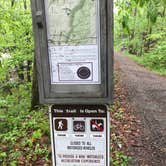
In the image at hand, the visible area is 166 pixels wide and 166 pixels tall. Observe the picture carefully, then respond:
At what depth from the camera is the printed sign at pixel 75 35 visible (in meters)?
1.87

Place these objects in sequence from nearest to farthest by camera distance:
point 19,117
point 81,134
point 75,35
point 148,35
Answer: point 75,35 < point 81,134 < point 19,117 < point 148,35

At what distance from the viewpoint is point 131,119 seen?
258 inches

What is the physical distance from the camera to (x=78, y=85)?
1950 millimetres

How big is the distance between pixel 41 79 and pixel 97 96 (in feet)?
1.39

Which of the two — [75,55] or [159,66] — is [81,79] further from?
[159,66]

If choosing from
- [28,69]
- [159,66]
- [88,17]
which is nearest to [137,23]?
[159,66]

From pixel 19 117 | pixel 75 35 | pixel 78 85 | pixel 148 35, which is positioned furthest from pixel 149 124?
pixel 148 35

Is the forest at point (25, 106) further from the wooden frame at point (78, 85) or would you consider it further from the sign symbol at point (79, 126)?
the sign symbol at point (79, 126)

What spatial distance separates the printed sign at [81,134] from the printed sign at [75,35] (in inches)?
9.9

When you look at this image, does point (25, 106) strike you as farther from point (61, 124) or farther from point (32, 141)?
point (61, 124)

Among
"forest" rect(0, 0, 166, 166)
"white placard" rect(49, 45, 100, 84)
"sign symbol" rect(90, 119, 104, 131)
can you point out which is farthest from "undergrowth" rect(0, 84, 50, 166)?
"white placard" rect(49, 45, 100, 84)

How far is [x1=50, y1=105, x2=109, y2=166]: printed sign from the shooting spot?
6.47 ft

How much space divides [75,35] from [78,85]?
35 cm

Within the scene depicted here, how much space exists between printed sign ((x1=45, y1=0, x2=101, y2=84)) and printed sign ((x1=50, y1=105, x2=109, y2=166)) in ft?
0.83
